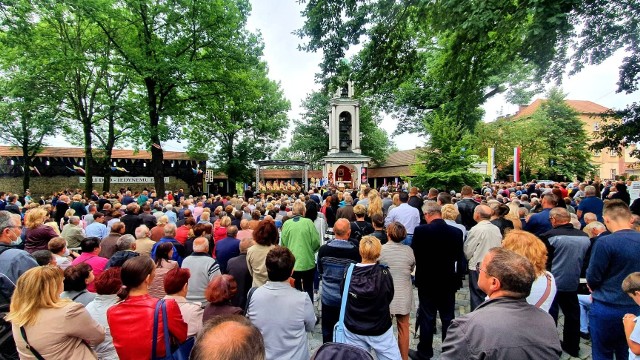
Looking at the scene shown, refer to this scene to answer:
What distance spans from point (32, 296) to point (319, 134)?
3682cm

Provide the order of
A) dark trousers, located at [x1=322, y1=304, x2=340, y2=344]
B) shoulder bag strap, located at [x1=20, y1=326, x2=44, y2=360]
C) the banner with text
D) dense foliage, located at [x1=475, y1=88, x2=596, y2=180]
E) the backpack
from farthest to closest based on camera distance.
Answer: dense foliage, located at [x1=475, y1=88, x2=596, y2=180] < the banner with text < dark trousers, located at [x1=322, y1=304, x2=340, y2=344] < shoulder bag strap, located at [x1=20, y1=326, x2=44, y2=360] < the backpack

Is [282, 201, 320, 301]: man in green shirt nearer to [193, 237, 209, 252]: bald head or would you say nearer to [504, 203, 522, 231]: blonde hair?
[193, 237, 209, 252]: bald head

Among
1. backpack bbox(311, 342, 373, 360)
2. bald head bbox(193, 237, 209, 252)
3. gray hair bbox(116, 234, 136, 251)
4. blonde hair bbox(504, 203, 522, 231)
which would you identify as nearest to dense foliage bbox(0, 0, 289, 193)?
gray hair bbox(116, 234, 136, 251)

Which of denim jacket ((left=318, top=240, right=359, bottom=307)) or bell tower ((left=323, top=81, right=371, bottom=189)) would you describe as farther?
bell tower ((left=323, top=81, right=371, bottom=189))

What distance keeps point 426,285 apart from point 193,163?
30.0 metres

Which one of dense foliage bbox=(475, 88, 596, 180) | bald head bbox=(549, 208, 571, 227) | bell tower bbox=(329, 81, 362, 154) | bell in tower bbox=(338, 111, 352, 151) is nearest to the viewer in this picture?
bald head bbox=(549, 208, 571, 227)

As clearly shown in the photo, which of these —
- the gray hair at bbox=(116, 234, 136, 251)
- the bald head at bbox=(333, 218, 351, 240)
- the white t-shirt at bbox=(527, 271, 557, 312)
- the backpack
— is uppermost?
the bald head at bbox=(333, 218, 351, 240)

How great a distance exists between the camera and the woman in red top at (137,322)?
2543 mm

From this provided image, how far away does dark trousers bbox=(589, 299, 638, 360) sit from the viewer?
324 cm

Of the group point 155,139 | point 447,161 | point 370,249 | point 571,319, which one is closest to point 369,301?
point 370,249

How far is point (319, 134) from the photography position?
3866 cm

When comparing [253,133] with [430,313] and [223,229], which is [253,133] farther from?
[430,313]

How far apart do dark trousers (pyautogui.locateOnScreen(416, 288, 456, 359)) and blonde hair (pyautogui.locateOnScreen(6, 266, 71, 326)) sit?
3.70 metres

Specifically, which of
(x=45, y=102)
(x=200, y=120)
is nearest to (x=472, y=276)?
(x=200, y=120)
